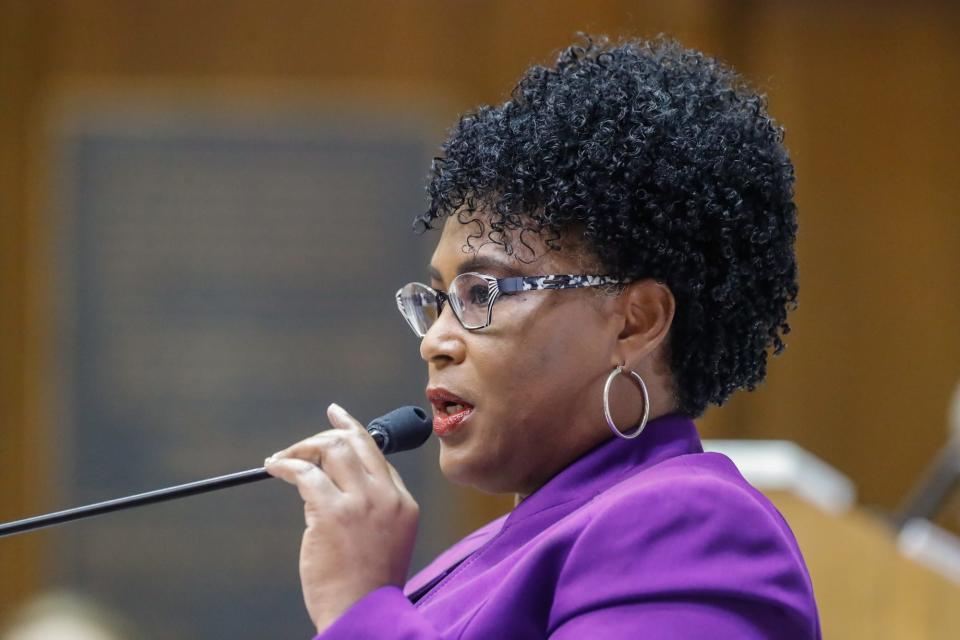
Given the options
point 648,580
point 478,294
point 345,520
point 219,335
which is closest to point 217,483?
point 345,520

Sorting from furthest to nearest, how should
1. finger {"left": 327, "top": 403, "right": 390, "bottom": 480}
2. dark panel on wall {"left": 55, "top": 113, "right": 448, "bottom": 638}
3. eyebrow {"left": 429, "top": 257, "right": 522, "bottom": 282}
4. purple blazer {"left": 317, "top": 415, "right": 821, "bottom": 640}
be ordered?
dark panel on wall {"left": 55, "top": 113, "right": 448, "bottom": 638} → eyebrow {"left": 429, "top": 257, "right": 522, "bottom": 282} → finger {"left": 327, "top": 403, "right": 390, "bottom": 480} → purple blazer {"left": 317, "top": 415, "right": 821, "bottom": 640}

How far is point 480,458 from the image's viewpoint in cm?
125

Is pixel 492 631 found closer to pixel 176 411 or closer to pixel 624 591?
pixel 624 591

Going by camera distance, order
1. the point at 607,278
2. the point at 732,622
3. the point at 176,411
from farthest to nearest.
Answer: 1. the point at 176,411
2. the point at 607,278
3. the point at 732,622

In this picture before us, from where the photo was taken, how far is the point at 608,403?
1.22 m

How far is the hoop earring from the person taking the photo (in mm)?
1208

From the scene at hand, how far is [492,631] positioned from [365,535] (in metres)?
0.14

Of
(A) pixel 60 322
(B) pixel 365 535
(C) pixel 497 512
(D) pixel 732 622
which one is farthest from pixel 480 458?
(A) pixel 60 322

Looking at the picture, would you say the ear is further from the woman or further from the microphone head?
the microphone head

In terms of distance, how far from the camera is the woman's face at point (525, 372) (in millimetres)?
1222

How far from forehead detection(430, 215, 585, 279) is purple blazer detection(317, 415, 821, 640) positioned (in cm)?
23

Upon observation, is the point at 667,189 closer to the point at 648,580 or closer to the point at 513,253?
the point at 513,253

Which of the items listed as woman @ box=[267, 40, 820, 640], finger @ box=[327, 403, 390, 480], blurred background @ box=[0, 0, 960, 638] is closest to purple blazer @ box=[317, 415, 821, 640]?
woman @ box=[267, 40, 820, 640]

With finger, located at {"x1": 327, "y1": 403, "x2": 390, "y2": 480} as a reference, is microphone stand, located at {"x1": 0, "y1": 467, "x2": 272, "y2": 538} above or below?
below
